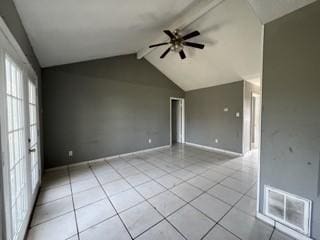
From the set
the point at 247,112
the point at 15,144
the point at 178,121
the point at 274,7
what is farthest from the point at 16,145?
the point at 178,121

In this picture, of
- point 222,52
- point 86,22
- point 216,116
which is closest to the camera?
point 86,22

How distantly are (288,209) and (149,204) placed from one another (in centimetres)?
162

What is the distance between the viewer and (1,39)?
43.1 inches

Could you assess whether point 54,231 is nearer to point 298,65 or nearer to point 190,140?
point 298,65

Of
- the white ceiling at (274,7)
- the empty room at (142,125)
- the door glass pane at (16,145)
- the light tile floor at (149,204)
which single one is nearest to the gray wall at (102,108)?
the empty room at (142,125)

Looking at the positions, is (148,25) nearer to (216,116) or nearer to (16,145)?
(16,145)

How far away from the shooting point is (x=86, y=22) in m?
1.92

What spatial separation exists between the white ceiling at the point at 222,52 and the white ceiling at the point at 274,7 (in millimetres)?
782

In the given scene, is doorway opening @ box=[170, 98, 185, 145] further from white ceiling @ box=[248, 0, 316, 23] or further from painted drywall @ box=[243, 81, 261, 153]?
white ceiling @ box=[248, 0, 316, 23]

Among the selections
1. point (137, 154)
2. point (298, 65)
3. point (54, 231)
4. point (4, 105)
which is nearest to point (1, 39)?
point (4, 105)

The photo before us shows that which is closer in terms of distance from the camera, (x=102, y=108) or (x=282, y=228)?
(x=282, y=228)

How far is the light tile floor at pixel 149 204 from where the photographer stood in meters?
1.55

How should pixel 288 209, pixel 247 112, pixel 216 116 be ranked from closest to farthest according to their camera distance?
pixel 288 209, pixel 247 112, pixel 216 116

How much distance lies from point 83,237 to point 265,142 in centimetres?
227
